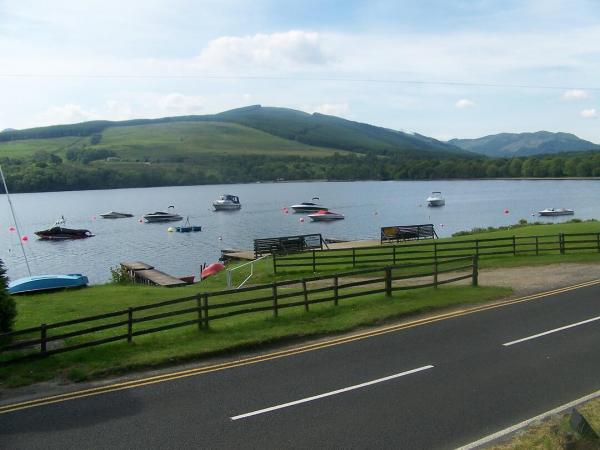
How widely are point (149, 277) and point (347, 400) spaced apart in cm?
2818

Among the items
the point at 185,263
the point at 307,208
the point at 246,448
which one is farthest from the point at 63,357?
the point at 307,208

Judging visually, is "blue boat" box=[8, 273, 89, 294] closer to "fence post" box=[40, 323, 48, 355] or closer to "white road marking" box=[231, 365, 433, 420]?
"fence post" box=[40, 323, 48, 355]

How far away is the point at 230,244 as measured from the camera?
76812 millimetres

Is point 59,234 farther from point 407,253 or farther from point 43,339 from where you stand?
A: point 43,339

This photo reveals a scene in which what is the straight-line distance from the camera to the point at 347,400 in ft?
36.5

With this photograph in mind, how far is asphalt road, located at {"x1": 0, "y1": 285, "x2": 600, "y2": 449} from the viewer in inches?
377

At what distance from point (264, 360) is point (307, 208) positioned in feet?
368

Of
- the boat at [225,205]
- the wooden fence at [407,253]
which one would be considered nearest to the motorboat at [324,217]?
the boat at [225,205]

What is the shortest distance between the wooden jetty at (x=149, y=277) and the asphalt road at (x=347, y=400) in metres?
21.3

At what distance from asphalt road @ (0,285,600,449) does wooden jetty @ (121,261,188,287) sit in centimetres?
2131

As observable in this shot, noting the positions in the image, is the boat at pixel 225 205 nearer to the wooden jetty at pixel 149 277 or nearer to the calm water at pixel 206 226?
the calm water at pixel 206 226

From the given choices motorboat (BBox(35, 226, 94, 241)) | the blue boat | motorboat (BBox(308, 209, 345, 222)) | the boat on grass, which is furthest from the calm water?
the blue boat

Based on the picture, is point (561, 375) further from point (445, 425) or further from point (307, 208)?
point (307, 208)

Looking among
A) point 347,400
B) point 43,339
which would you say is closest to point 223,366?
point 347,400
